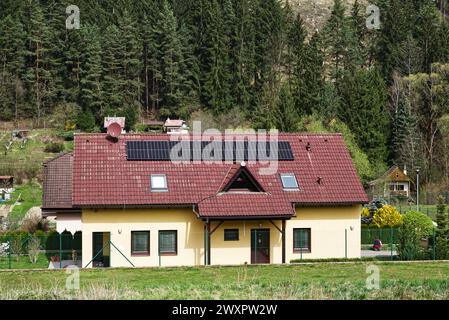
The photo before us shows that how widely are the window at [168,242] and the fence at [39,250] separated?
370 centimetres

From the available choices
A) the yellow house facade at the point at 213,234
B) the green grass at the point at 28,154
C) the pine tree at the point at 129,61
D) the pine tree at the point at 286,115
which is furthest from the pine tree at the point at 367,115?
the yellow house facade at the point at 213,234

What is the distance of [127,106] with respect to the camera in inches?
3031

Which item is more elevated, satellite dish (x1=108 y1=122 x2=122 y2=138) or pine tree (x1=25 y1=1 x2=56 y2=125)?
pine tree (x1=25 y1=1 x2=56 y2=125)

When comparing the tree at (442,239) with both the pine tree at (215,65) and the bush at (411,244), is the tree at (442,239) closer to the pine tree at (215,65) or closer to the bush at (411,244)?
the bush at (411,244)

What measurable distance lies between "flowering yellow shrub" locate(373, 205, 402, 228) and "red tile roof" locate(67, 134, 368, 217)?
7778 millimetres

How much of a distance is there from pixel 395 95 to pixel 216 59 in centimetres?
1944

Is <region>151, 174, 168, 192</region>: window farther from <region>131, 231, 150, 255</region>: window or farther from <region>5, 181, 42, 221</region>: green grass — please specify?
<region>5, 181, 42, 221</region>: green grass

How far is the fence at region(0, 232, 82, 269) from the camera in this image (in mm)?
30484

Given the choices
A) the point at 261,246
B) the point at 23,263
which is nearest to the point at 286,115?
the point at 261,246

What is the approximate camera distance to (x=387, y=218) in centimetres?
3956

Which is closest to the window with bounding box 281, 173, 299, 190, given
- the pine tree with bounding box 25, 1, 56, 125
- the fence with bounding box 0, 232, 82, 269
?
the fence with bounding box 0, 232, 82, 269

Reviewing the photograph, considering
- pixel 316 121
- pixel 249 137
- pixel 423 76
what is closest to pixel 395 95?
pixel 423 76

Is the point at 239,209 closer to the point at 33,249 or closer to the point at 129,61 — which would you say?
the point at 33,249
